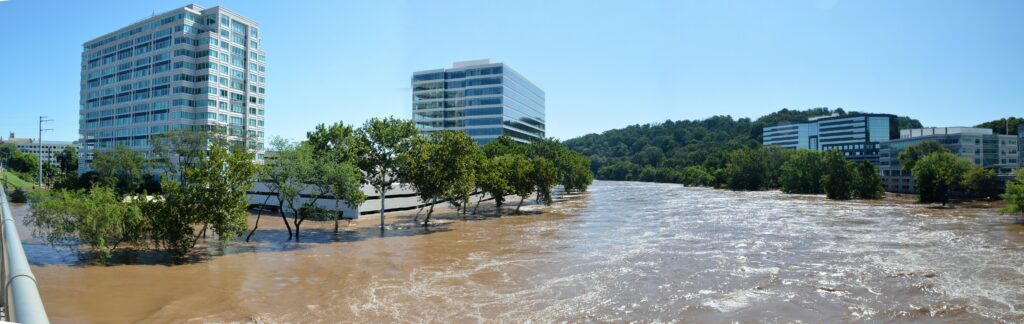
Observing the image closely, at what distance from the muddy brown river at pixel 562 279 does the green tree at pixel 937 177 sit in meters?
42.5

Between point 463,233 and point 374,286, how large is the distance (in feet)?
68.5

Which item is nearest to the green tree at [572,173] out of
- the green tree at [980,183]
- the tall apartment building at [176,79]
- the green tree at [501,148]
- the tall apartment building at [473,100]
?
the green tree at [501,148]

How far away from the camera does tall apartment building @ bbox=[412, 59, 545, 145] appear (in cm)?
14075

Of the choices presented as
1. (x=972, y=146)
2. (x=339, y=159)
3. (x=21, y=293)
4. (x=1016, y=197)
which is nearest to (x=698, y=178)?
(x=972, y=146)

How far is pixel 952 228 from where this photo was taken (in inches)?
1838

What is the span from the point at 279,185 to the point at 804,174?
110 metres

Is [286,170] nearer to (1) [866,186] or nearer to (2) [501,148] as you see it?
(2) [501,148]

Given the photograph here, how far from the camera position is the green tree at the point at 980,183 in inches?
3270

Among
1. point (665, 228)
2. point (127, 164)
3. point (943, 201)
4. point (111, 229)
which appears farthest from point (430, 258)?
point (943, 201)

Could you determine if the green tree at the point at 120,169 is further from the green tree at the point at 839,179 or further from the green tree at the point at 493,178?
the green tree at the point at 839,179

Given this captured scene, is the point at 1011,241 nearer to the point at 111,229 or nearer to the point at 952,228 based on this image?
the point at 952,228

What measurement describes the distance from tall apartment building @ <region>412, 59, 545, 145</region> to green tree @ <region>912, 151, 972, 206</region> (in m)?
83.9

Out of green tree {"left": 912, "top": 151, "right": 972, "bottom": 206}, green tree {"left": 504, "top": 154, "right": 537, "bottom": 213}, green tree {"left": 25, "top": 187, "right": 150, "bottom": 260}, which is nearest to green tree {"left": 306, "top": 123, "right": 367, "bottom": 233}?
green tree {"left": 25, "top": 187, "right": 150, "bottom": 260}

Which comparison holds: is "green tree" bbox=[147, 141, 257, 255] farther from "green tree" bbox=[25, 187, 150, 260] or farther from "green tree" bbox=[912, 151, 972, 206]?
"green tree" bbox=[912, 151, 972, 206]
